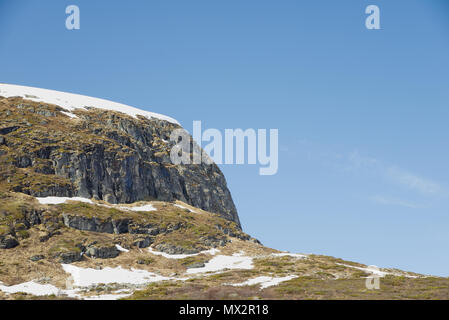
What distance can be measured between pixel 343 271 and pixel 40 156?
84.6 metres

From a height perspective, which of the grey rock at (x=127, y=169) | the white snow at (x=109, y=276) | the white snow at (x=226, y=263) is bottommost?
the white snow at (x=226, y=263)

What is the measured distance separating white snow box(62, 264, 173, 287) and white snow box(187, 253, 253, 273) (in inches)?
380

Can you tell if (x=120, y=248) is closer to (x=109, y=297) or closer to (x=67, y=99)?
(x=109, y=297)

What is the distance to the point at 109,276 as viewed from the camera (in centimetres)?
7769

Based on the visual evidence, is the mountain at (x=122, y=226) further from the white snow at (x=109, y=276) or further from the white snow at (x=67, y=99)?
the white snow at (x=67, y=99)

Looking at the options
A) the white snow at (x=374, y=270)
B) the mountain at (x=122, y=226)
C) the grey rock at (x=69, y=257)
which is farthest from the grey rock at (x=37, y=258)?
the white snow at (x=374, y=270)

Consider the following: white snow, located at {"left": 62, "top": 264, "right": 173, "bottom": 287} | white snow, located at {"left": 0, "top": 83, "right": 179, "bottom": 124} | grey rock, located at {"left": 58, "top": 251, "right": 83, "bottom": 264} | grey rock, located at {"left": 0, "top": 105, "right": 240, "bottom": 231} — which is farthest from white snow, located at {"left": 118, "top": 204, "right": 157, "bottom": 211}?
white snow, located at {"left": 0, "top": 83, "right": 179, "bottom": 124}

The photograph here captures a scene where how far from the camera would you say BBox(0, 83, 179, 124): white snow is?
151625 millimetres

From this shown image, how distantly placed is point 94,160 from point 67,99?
50.4 m

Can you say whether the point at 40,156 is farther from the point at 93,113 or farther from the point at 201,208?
the point at 201,208

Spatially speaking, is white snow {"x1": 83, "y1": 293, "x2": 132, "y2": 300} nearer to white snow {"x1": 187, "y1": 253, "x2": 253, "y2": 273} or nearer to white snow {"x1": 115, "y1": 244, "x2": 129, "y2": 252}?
white snow {"x1": 187, "y1": 253, "x2": 253, "y2": 273}

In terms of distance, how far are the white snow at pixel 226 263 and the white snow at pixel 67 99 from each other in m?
85.8

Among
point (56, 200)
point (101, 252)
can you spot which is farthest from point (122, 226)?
point (56, 200)

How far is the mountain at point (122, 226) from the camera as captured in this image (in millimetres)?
65188
